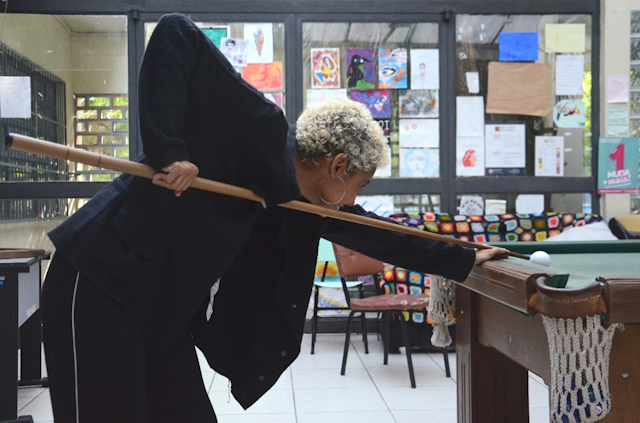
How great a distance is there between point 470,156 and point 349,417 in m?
2.65

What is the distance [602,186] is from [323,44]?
2.44m

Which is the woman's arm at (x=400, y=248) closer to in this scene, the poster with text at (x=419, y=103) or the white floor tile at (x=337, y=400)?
the white floor tile at (x=337, y=400)

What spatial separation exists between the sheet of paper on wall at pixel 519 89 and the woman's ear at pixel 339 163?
3.70m

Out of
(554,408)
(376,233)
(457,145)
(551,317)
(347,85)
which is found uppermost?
(347,85)

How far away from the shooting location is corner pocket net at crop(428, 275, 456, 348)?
7.38 ft

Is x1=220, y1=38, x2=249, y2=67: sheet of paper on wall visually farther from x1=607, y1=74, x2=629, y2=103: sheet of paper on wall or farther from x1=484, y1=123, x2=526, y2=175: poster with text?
x1=607, y1=74, x2=629, y2=103: sheet of paper on wall

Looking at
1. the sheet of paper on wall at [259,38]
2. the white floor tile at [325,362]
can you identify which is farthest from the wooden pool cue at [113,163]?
the sheet of paper on wall at [259,38]

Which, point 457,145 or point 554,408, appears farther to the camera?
point 457,145

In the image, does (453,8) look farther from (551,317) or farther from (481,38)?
(551,317)

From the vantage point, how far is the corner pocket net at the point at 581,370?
1.26 m

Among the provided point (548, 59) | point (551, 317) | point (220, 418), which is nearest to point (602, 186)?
point (548, 59)

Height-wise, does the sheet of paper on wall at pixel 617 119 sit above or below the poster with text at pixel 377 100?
below

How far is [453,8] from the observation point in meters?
5.00

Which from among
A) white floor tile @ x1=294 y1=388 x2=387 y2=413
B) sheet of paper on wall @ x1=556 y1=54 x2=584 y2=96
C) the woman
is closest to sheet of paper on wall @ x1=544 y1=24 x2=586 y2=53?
sheet of paper on wall @ x1=556 y1=54 x2=584 y2=96
